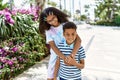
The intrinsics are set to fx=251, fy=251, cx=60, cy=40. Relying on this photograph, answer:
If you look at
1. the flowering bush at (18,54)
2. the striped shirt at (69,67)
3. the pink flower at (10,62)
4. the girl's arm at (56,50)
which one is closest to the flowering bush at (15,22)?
the flowering bush at (18,54)

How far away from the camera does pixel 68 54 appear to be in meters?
2.47

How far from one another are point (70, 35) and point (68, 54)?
0.62 ft

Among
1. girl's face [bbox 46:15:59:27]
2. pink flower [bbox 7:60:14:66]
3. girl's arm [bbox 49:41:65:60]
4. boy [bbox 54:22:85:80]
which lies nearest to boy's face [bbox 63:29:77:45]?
boy [bbox 54:22:85:80]

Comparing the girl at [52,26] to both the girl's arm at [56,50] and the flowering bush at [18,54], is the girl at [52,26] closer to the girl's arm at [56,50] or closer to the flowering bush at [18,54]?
the girl's arm at [56,50]

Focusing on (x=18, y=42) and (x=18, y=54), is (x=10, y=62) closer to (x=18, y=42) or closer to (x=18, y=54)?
(x=18, y=54)

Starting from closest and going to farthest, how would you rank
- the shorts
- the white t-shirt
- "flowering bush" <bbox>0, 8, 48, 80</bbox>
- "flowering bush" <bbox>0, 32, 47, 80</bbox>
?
the white t-shirt → the shorts → "flowering bush" <bbox>0, 32, 47, 80</bbox> → "flowering bush" <bbox>0, 8, 48, 80</bbox>

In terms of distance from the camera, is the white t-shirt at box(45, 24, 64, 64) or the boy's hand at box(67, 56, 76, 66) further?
the white t-shirt at box(45, 24, 64, 64)

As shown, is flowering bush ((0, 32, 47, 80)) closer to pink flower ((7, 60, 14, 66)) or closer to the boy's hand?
pink flower ((7, 60, 14, 66))

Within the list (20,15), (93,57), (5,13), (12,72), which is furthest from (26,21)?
(93,57)

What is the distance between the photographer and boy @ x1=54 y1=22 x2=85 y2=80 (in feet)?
7.98

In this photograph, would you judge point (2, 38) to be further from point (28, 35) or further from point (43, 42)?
point (43, 42)

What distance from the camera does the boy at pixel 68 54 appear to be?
7.98 ft

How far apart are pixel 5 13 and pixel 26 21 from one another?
83 centimetres

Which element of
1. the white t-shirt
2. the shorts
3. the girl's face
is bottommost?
the shorts
